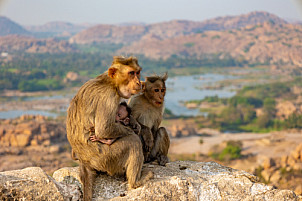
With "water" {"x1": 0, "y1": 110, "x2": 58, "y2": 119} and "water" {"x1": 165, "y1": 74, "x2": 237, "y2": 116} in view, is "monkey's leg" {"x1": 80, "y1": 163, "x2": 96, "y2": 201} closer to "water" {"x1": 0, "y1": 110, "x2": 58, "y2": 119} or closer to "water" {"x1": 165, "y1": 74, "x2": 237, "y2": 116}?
"water" {"x1": 0, "y1": 110, "x2": 58, "y2": 119}

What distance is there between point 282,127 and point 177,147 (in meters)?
29.8

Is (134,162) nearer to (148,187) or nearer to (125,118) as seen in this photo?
(148,187)

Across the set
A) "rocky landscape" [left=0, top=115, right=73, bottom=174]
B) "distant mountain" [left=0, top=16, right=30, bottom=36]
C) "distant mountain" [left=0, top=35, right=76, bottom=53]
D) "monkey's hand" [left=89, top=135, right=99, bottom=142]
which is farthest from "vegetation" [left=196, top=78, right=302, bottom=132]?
"distant mountain" [left=0, top=16, right=30, bottom=36]

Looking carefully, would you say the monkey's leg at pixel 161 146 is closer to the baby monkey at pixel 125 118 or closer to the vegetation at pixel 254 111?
the baby monkey at pixel 125 118

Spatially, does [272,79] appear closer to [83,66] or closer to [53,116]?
[83,66]

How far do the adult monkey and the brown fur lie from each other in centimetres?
91

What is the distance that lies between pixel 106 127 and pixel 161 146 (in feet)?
5.48

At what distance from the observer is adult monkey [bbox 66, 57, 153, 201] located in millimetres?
4586

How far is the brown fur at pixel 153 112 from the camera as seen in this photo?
579 centimetres

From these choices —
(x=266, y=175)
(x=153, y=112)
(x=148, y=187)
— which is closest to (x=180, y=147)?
(x=266, y=175)

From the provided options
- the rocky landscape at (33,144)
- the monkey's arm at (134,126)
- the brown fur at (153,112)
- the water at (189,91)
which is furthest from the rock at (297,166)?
the water at (189,91)

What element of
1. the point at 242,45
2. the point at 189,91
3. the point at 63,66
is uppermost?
the point at 242,45

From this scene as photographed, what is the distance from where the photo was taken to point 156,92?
5.86 meters

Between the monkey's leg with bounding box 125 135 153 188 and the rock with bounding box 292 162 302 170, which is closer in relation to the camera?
the monkey's leg with bounding box 125 135 153 188
